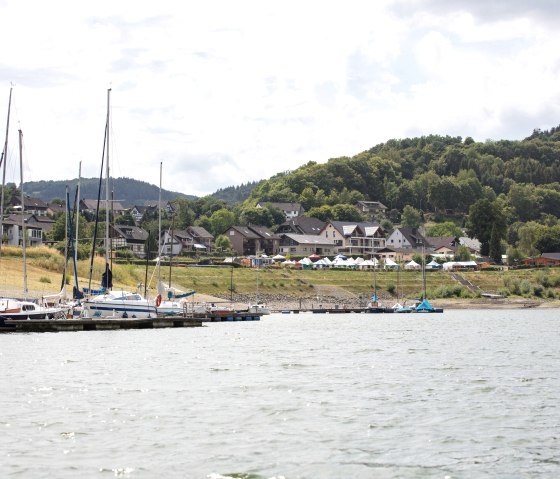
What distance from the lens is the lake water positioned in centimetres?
2517

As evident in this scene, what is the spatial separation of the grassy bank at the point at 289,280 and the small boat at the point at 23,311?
25307mm

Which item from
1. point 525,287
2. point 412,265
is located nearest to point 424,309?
point 525,287

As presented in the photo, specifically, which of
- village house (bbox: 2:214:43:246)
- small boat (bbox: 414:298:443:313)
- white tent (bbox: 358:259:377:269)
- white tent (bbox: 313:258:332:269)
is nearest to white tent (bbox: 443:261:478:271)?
white tent (bbox: 358:259:377:269)

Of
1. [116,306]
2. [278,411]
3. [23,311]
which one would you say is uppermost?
[116,306]

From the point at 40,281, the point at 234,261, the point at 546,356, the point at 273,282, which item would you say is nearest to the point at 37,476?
the point at 546,356

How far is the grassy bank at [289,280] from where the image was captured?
364 feet

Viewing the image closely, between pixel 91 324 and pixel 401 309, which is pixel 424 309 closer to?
pixel 401 309

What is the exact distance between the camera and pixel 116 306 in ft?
253

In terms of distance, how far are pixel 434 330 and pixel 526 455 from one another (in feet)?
187

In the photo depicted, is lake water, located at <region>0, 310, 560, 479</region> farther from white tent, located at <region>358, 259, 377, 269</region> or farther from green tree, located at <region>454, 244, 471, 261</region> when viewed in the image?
green tree, located at <region>454, 244, 471, 261</region>

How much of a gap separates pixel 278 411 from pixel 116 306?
150 ft

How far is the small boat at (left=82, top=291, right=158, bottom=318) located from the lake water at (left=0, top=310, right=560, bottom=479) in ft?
48.2

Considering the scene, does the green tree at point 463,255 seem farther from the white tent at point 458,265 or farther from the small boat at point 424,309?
the small boat at point 424,309

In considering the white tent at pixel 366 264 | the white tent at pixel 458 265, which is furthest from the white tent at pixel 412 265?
the white tent at pixel 366 264
